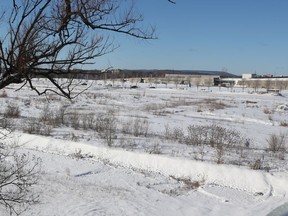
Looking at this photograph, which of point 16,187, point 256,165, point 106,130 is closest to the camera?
point 16,187

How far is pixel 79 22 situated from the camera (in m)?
3.56

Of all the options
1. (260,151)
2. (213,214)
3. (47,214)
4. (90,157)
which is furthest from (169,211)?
(260,151)

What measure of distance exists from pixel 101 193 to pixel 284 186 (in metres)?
4.77

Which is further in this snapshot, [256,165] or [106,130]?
[106,130]

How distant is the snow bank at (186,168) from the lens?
11.0 m

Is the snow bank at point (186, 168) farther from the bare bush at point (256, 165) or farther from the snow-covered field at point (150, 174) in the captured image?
the bare bush at point (256, 165)

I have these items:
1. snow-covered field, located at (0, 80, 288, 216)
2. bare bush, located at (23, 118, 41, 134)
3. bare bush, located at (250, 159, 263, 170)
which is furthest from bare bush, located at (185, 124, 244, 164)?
bare bush, located at (23, 118, 41, 134)

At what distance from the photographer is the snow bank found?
11.0 meters

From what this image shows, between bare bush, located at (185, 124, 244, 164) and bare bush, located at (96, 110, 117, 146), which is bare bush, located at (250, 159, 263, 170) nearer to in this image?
bare bush, located at (185, 124, 244, 164)

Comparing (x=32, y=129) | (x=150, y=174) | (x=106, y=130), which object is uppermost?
(x=106, y=130)

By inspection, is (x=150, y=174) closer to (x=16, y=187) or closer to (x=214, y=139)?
(x=16, y=187)

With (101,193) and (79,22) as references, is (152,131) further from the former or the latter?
(79,22)

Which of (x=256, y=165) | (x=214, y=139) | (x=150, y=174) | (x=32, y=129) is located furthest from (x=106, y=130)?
(x=256, y=165)

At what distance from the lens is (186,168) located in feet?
40.1
